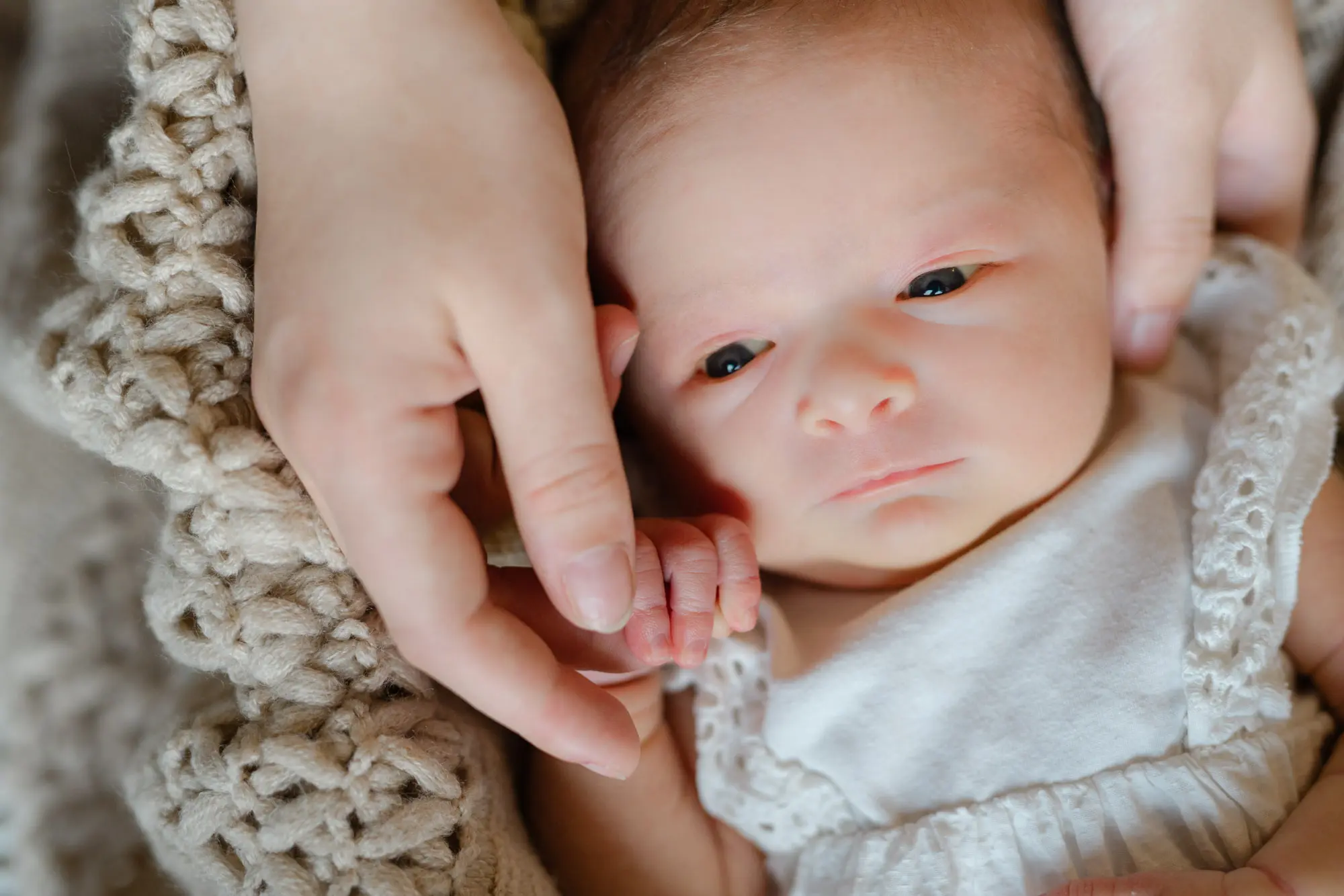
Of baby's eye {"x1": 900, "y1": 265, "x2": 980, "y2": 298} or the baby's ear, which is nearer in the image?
baby's eye {"x1": 900, "y1": 265, "x2": 980, "y2": 298}

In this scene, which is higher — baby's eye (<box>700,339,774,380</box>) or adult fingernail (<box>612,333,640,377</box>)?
adult fingernail (<box>612,333,640,377</box>)

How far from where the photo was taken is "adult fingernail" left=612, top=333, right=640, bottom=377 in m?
0.87

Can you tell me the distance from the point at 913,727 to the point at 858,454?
0.30 m

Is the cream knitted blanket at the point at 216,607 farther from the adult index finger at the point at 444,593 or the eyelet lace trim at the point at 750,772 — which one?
the eyelet lace trim at the point at 750,772

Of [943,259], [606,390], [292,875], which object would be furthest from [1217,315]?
[292,875]

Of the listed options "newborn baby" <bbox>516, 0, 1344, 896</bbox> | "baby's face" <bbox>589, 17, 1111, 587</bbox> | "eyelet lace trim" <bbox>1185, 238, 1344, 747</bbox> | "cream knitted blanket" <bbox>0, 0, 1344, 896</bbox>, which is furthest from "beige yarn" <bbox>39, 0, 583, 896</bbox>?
"eyelet lace trim" <bbox>1185, 238, 1344, 747</bbox>

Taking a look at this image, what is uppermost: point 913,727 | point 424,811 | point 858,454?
point 858,454

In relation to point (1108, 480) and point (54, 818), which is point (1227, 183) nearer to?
point (1108, 480)

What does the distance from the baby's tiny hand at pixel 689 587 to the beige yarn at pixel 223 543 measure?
8.6 inches

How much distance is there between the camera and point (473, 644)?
30.2 inches

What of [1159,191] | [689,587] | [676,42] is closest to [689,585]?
[689,587]

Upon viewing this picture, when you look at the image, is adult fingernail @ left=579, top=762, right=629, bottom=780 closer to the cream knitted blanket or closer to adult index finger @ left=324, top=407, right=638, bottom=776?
adult index finger @ left=324, top=407, right=638, bottom=776

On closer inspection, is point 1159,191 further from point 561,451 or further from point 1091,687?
point 561,451

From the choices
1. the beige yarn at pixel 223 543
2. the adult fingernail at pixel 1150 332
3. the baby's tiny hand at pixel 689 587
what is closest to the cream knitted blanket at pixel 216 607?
the beige yarn at pixel 223 543
